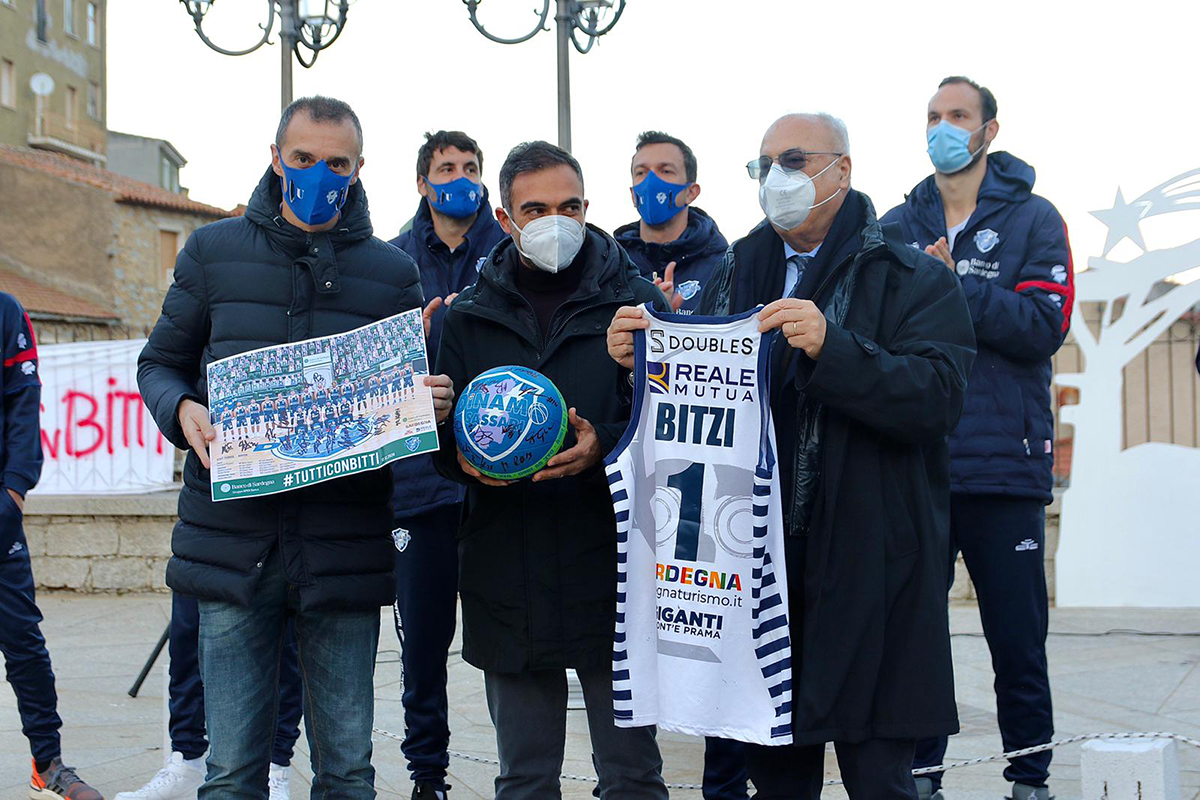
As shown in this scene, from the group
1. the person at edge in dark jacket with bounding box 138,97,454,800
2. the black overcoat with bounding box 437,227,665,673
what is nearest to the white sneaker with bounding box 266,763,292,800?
the person at edge in dark jacket with bounding box 138,97,454,800

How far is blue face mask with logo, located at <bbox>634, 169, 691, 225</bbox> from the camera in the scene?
5367 millimetres

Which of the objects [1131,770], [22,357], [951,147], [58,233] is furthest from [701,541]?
[58,233]

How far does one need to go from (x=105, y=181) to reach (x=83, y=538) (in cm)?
3378

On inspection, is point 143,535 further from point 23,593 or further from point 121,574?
point 23,593

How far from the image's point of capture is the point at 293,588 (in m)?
3.52

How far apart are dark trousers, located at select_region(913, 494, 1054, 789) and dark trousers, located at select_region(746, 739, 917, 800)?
1.37 meters

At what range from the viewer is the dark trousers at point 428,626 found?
15.3ft

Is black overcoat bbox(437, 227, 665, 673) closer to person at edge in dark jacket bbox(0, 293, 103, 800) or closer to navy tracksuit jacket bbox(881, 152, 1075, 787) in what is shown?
navy tracksuit jacket bbox(881, 152, 1075, 787)

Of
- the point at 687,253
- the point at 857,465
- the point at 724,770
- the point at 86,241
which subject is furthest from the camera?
the point at 86,241

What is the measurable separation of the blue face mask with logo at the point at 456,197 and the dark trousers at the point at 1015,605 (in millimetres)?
2179

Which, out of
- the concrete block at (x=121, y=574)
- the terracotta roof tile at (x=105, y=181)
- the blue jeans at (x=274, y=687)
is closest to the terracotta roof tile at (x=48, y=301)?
the terracotta roof tile at (x=105, y=181)

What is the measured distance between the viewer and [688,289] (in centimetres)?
523

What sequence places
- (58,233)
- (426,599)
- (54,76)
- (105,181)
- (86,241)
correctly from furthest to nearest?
(54,76) → (105,181) → (86,241) → (58,233) → (426,599)

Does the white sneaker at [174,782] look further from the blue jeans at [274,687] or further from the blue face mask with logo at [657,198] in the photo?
the blue face mask with logo at [657,198]
